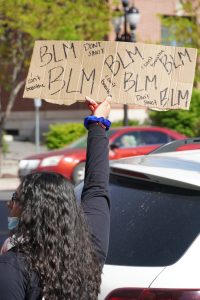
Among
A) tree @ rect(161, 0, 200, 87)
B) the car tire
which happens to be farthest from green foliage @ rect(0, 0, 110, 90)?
the car tire

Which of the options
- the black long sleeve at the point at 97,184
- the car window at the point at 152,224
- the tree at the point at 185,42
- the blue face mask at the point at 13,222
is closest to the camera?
the blue face mask at the point at 13,222

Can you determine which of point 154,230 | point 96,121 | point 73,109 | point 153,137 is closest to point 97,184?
point 96,121

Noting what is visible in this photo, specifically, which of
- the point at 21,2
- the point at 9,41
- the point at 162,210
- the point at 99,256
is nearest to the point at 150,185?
the point at 162,210

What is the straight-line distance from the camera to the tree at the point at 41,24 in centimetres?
2098

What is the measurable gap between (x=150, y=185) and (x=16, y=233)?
4.92ft

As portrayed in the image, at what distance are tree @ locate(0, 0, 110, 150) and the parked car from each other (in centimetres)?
1693

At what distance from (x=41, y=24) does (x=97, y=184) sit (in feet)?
61.6

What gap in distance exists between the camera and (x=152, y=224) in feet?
12.5

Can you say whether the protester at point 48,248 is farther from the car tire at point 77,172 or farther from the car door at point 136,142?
the car tire at point 77,172

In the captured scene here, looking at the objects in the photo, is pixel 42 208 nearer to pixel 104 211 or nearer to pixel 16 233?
pixel 16 233

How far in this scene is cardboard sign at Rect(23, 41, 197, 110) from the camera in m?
3.70

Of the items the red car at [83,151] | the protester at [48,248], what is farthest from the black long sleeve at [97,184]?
the red car at [83,151]

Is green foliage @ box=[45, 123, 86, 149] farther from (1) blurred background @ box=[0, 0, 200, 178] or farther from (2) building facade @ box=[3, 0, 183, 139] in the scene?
(2) building facade @ box=[3, 0, 183, 139]

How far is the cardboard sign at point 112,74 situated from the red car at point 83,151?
13.0 metres
